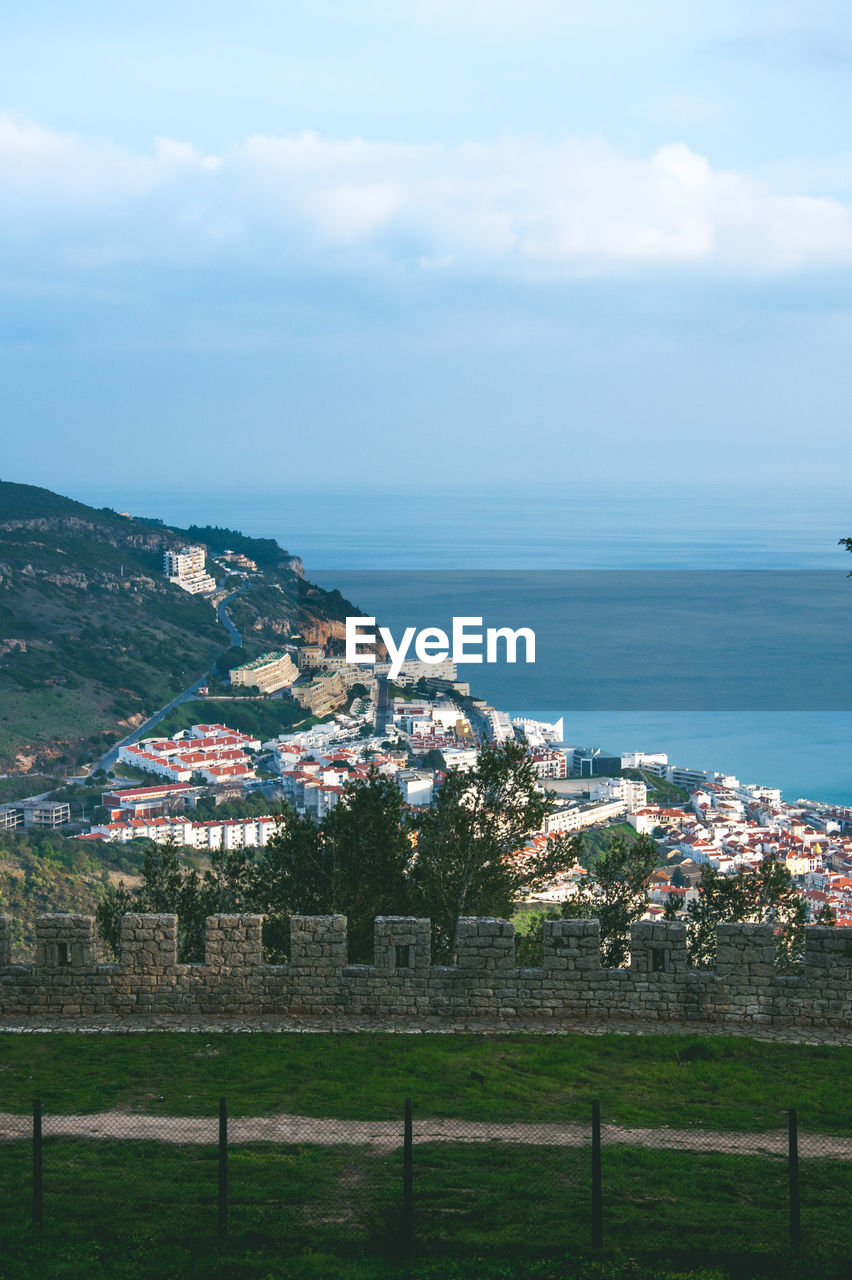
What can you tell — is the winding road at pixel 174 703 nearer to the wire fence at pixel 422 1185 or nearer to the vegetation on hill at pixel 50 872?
the vegetation on hill at pixel 50 872

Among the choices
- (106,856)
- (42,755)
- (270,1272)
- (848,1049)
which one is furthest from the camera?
(42,755)

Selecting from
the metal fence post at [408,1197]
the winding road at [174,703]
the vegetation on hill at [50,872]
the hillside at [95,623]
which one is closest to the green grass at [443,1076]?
the metal fence post at [408,1197]

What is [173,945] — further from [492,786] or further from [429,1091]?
[492,786]

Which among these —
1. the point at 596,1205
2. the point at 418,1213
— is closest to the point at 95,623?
the point at 418,1213

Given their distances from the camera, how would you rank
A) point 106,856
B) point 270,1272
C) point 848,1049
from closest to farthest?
point 270,1272, point 848,1049, point 106,856

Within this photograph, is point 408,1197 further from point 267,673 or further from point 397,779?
point 267,673

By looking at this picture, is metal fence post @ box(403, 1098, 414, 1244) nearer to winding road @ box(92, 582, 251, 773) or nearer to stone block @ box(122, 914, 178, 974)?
stone block @ box(122, 914, 178, 974)

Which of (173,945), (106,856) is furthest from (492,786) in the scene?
(106,856)
